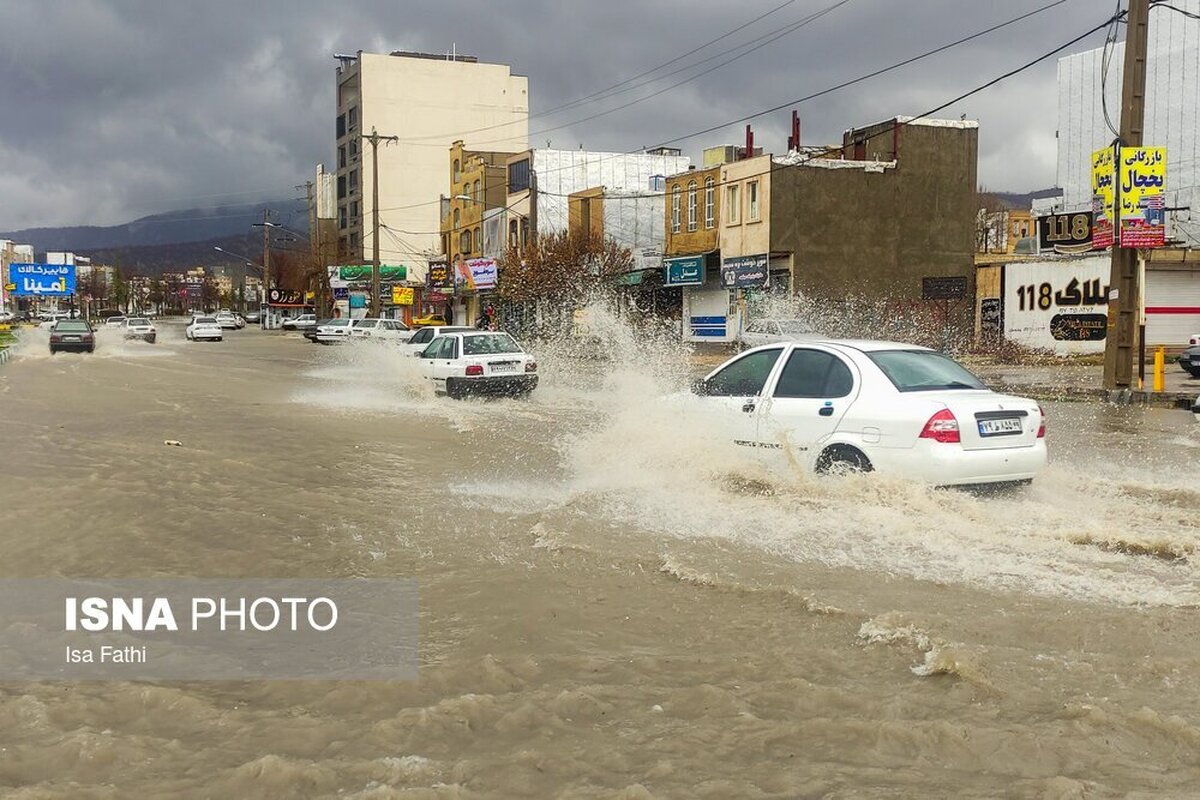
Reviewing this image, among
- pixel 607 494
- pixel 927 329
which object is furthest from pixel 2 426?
pixel 927 329

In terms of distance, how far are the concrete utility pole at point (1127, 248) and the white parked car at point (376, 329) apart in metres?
32.3

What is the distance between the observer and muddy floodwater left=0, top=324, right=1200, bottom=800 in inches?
153

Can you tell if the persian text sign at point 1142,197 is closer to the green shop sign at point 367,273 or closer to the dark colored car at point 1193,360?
the dark colored car at point 1193,360

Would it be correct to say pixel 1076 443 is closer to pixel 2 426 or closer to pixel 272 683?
pixel 272 683

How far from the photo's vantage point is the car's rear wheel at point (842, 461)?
8258mm

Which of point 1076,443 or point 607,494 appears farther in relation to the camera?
point 1076,443

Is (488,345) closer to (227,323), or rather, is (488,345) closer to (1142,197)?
(1142,197)

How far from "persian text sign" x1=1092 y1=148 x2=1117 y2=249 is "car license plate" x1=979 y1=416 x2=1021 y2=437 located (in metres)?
13.1

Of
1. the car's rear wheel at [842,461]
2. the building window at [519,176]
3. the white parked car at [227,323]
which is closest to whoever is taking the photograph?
the car's rear wheel at [842,461]

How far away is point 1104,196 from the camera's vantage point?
64.8 feet

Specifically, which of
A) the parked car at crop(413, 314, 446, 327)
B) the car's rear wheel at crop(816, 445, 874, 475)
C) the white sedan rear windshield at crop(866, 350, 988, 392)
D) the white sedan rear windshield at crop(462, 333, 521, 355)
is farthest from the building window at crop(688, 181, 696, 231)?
the car's rear wheel at crop(816, 445, 874, 475)

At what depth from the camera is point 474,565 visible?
6.92 metres

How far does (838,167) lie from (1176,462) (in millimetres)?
31036

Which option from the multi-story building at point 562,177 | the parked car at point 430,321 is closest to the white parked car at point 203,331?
the parked car at point 430,321
